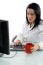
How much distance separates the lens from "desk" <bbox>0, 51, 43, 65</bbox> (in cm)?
144

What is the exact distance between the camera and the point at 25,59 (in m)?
1.52

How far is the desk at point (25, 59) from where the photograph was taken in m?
1.44

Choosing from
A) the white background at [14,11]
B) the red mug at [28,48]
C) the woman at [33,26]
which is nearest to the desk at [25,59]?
the red mug at [28,48]

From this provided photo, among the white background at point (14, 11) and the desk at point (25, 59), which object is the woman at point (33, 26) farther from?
the white background at point (14, 11)

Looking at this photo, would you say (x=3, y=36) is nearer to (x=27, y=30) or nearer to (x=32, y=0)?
(x=27, y=30)

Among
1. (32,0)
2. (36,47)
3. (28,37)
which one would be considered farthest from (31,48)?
(32,0)

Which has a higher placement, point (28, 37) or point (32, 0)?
point (32, 0)

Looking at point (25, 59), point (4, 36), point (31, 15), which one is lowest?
point (25, 59)

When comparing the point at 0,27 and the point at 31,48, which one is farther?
the point at 31,48

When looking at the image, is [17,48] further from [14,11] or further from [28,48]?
[14,11]

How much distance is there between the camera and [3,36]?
4.86 ft

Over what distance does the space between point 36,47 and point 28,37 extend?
54cm

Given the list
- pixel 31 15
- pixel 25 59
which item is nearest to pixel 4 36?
pixel 25 59

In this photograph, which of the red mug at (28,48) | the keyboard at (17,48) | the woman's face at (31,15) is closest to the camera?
the red mug at (28,48)
